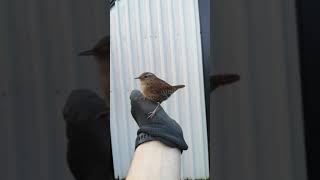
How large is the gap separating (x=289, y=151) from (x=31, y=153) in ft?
4.20

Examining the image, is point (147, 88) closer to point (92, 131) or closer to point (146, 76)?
point (146, 76)

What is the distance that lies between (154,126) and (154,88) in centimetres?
19

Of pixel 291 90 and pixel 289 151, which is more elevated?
pixel 291 90

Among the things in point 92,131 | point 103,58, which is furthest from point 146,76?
point 92,131

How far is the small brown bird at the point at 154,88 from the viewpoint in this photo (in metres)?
3.03

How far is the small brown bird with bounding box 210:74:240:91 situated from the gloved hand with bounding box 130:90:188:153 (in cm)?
27

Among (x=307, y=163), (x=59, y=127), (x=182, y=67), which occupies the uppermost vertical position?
(x=182, y=67)

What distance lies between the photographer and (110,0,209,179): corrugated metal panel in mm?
3035

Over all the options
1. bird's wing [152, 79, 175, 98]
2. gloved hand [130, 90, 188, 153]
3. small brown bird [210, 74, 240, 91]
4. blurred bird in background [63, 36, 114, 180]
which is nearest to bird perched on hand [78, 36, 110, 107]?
blurred bird in background [63, 36, 114, 180]

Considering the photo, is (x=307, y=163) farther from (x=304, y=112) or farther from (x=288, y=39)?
(x=288, y=39)

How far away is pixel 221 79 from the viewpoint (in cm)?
312

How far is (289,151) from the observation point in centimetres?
314

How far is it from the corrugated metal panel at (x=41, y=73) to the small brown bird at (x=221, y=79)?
574mm

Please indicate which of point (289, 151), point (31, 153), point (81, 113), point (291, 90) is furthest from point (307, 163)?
point (31, 153)
